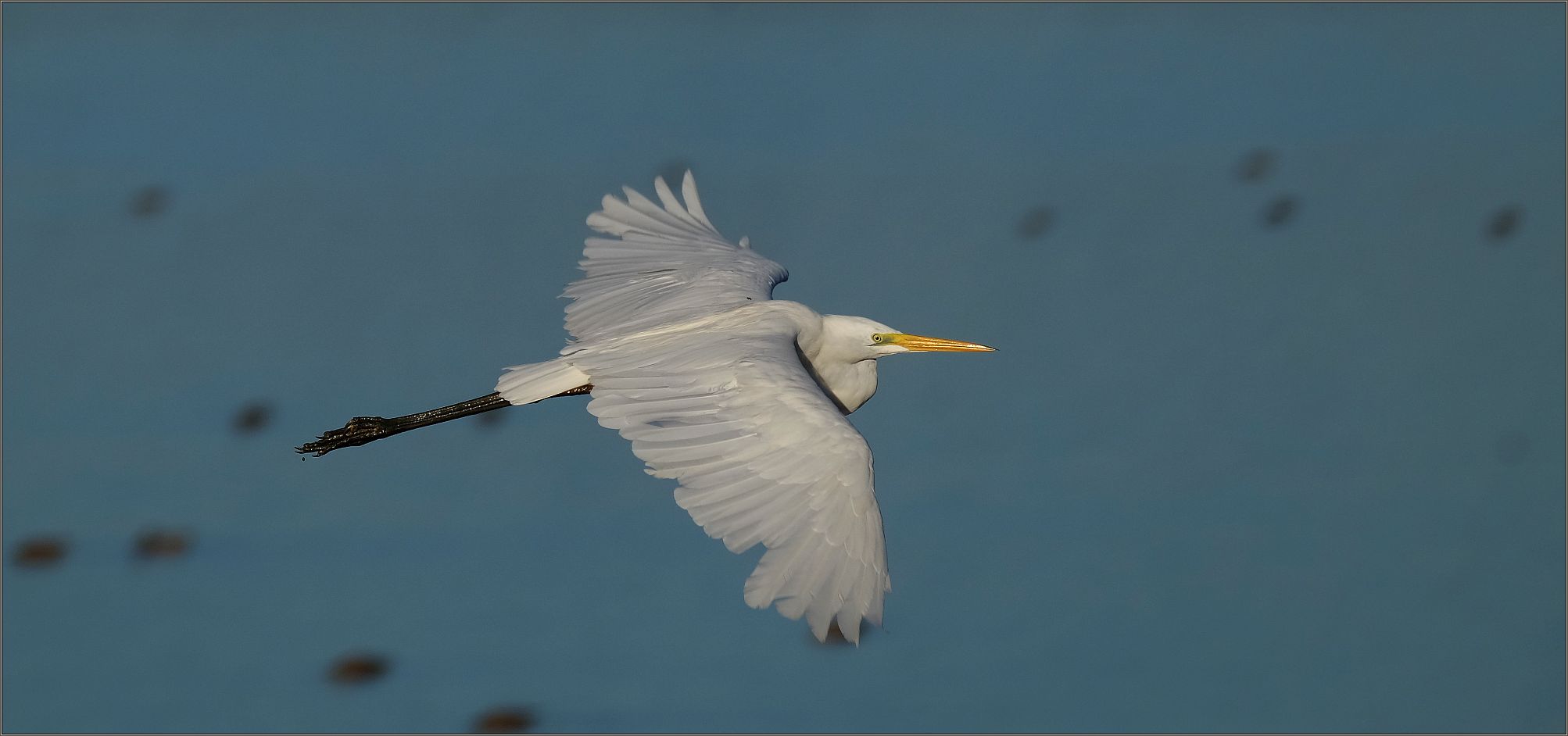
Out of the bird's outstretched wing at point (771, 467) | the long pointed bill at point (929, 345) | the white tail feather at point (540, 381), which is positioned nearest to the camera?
the bird's outstretched wing at point (771, 467)

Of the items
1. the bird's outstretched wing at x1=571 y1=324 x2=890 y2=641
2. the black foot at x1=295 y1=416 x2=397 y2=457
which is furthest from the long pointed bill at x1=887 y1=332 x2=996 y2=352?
the black foot at x1=295 y1=416 x2=397 y2=457

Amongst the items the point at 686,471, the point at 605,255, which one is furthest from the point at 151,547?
the point at 686,471

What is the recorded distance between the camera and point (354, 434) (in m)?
5.23

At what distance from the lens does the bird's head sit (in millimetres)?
4969

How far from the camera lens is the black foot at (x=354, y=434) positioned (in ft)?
17.1

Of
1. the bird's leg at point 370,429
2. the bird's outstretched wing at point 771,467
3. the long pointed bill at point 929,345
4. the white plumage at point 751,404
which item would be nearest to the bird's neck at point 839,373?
the white plumage at point 751,404

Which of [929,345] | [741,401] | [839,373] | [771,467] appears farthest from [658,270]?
[771,467]

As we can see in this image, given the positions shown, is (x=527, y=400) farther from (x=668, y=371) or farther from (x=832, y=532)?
(x=832, y=532)

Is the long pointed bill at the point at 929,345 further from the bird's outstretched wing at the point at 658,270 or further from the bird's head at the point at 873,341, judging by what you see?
the bird's outstretched wing at the point at 658,270

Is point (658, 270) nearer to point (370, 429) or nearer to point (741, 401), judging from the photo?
point (370, 429)

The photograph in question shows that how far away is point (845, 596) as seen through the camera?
146 inches

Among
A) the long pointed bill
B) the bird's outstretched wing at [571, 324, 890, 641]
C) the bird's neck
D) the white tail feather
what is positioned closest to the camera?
the bird's outstretched wing at [571, 324, 890, 641]

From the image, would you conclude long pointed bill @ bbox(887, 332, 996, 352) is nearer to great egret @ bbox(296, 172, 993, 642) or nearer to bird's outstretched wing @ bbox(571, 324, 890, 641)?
great egret @ bbox(296, 172, 993, 642)

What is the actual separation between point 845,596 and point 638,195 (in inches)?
94.2
